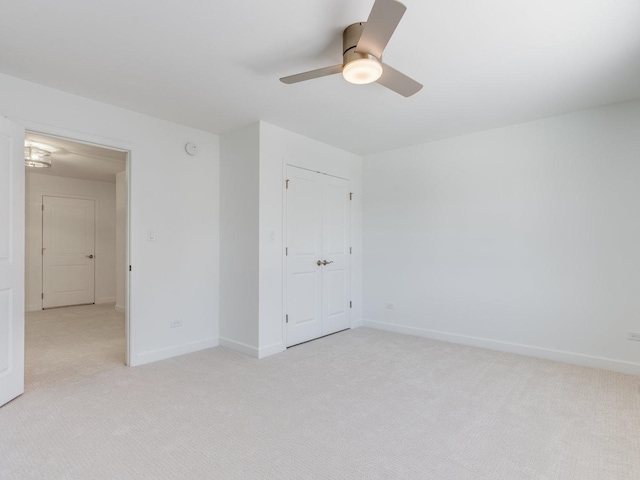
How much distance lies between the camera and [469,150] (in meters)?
4.01

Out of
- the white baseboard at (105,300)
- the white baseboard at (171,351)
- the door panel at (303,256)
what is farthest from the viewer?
the white baseboard at (105,300)

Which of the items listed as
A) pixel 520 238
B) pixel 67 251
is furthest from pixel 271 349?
pixel 67 251

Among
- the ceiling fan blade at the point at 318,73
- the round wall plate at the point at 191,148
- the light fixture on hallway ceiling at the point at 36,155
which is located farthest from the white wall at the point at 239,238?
the light fixture on hallway ceiling at the point at 36,155

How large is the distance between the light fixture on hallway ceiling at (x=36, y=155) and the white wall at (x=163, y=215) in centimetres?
211

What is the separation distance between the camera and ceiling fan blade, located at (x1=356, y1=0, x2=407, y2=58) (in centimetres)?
156

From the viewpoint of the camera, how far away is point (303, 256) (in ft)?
13.4

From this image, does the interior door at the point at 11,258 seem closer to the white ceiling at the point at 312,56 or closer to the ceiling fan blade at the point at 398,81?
the white ceiling at the point at 312,56

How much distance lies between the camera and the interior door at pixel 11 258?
246 centimetres

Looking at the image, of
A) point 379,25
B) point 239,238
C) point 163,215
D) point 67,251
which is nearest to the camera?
point 379,25

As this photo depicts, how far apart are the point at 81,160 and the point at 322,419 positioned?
207 inches

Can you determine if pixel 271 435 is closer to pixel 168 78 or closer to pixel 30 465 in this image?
pixel 30 465

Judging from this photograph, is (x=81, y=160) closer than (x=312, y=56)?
No

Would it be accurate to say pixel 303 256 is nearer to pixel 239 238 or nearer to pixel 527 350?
pixel 239 238

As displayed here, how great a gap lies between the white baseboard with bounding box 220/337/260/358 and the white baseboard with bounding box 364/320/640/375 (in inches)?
76.3
